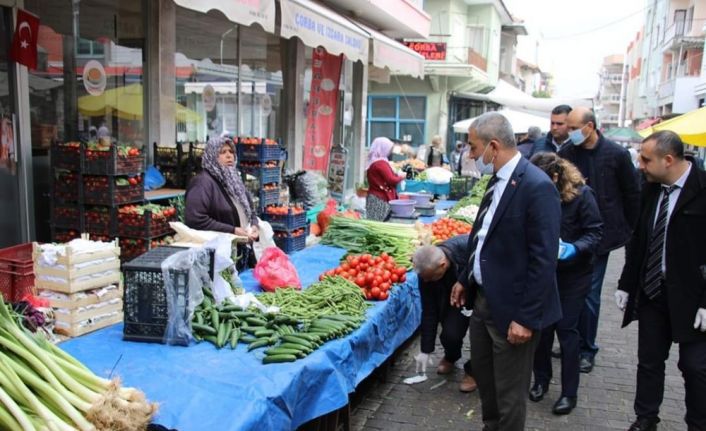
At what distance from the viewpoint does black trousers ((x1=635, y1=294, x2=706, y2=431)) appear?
12.5ft

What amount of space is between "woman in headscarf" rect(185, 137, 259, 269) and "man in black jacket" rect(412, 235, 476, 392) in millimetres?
1767

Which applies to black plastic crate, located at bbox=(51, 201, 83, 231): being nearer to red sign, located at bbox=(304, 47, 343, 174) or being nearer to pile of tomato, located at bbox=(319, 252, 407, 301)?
pile of tomato, located at bbox=(319, 252, 407, 301)

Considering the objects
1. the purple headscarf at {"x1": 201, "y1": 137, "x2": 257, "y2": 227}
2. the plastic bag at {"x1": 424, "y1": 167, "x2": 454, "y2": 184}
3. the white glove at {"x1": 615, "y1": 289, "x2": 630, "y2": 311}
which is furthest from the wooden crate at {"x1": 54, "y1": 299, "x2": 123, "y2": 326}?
the plastic bag at {"x1": 424, "y1": 167, "x2": 454, "y2": 184}

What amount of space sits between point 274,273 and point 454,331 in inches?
65.8

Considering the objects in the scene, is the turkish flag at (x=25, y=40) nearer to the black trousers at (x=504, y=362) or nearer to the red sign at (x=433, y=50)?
the black trousers at (x=504, y=362)

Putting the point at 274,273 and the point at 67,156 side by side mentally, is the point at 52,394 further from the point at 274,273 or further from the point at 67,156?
the point at 67,156

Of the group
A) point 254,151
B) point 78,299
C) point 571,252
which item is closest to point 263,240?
point 254,151

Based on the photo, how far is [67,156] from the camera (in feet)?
19.3

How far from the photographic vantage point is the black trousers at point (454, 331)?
5.19 metres

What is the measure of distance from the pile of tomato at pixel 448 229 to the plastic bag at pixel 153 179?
11.3 feet

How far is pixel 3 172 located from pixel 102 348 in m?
3.35

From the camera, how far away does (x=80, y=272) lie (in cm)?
379

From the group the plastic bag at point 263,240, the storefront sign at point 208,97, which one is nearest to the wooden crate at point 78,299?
the plastic bag at point 263,240

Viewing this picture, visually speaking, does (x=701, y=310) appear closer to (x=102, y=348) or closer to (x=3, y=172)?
(x=102, y=348)
